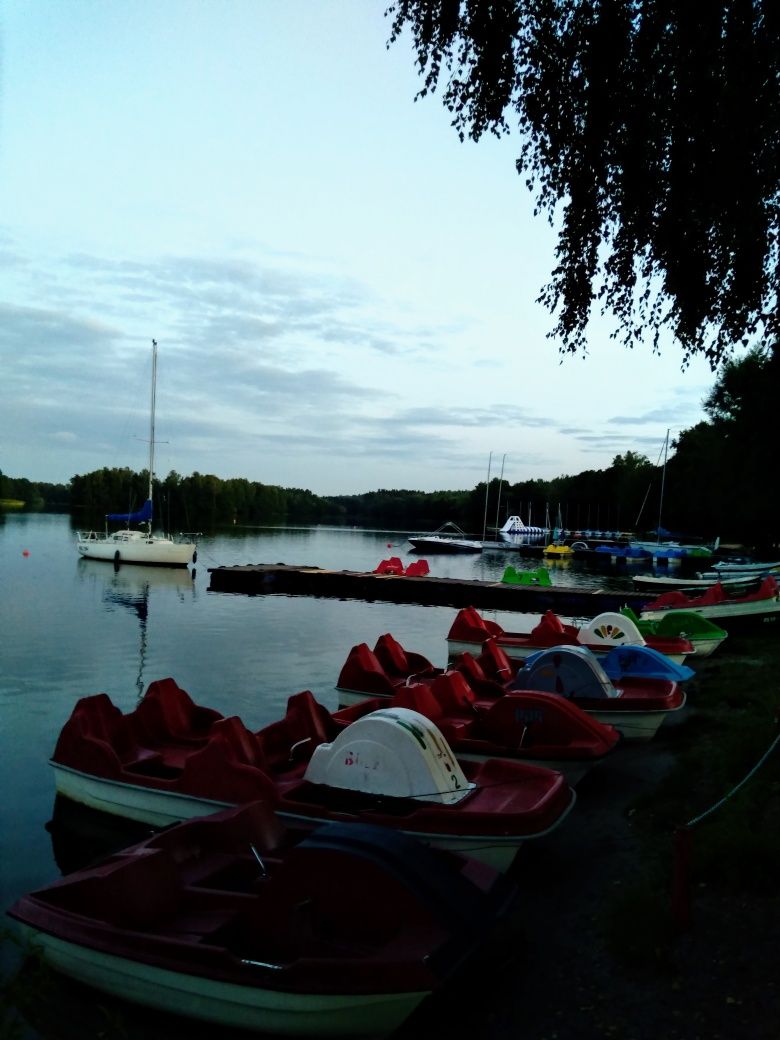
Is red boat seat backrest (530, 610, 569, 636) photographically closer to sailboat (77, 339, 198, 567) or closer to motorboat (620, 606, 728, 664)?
motorboat (620, 606, 728, 664)

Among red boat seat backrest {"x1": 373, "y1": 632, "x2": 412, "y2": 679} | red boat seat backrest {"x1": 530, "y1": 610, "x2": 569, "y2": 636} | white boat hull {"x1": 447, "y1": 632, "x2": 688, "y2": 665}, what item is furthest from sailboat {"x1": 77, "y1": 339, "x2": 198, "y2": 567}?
red boat seat backrest {"x1": 373, "y1": 632, "x2": 412, "y2": 679}

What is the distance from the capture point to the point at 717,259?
748 cm

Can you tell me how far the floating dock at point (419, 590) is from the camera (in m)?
39.4

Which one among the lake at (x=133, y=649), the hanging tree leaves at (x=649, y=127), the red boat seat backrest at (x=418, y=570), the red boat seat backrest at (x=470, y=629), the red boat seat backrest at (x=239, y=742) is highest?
the hanging tree leaves at (x=649, y=127)

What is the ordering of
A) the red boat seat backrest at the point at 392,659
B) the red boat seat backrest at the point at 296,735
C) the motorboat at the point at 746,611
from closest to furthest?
the red boat seat backrest at the point at 296,735 < the red boat seat backrest at the point at 392,659 < the motorboat at the point at 746,611

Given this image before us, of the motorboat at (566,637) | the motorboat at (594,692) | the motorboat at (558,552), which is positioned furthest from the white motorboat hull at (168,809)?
the motorboat at (558,552)

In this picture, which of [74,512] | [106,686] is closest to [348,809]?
[106,686]

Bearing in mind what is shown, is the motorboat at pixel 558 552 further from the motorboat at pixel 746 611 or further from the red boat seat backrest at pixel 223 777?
the red boat seat backrest at pixel 223 777

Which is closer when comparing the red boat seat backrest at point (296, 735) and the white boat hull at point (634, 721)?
the red boat seat backrest at point (296, 735)

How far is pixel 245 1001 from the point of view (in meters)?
5.35

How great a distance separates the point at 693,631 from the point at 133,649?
16.6m

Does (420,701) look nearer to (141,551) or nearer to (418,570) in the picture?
(418,570)

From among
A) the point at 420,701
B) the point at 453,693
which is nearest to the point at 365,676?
the point at 453,693

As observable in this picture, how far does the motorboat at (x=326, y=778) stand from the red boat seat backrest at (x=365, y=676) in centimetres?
460
